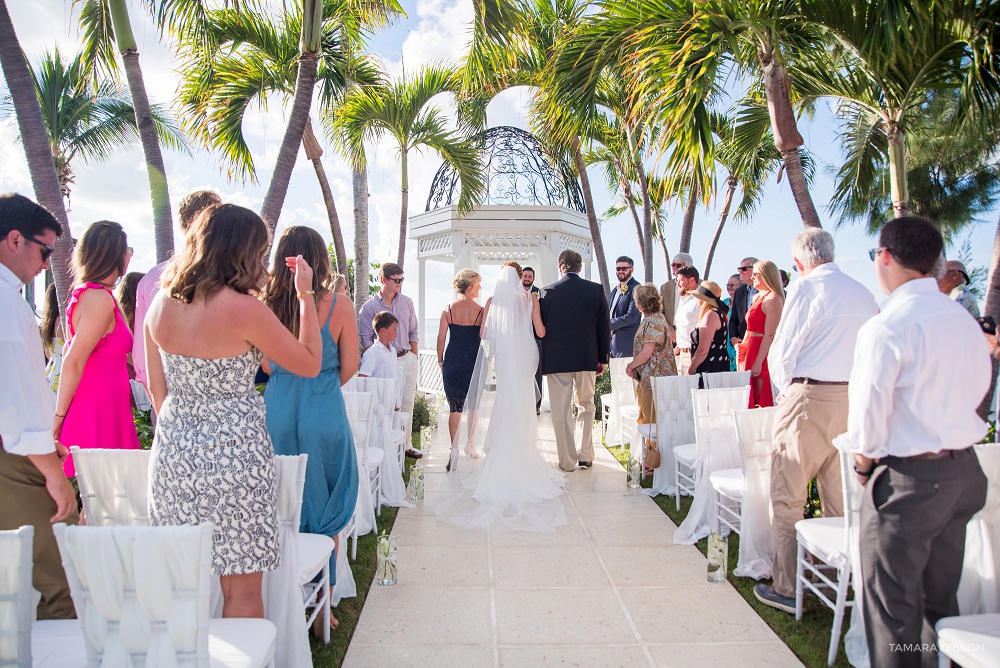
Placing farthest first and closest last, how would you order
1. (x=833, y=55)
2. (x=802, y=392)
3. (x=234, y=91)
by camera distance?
(x=234, y=91) → (x=833, y=55) → (x=802, y=392)

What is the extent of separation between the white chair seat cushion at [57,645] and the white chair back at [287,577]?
1.98ft

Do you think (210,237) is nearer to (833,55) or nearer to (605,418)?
(833,55)

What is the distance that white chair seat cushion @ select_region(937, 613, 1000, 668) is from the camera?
1898mm

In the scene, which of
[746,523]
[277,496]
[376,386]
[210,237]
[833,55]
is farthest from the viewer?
[833,55]

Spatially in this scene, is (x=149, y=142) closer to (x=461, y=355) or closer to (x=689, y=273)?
(x=461, y=355)

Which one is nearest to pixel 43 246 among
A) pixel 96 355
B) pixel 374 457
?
pixel 96 355

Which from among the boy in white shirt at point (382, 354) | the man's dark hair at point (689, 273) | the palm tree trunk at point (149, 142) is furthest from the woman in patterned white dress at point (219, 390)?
Result: the man's dark hair at point (689, 273)

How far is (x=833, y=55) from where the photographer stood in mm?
5969

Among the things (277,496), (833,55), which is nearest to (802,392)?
(277,496)

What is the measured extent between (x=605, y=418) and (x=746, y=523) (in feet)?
15.6

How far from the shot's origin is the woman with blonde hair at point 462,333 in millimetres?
6363

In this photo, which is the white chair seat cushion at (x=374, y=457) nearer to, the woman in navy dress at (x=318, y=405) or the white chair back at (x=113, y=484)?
the woman in navy dress at (x=318, y=405)

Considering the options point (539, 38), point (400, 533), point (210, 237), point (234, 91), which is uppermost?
point (539, 38)

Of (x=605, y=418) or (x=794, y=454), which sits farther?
(x=605, y=418)
